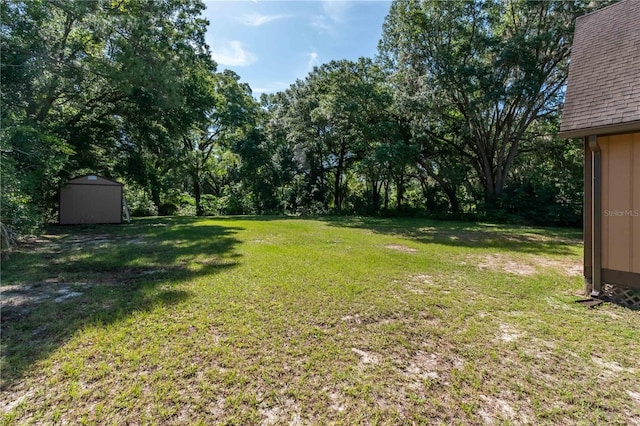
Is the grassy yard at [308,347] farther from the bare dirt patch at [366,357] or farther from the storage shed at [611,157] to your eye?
the storage shed at [611,157]

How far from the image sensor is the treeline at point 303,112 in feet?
26.1

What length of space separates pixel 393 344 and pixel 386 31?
15.4 meters

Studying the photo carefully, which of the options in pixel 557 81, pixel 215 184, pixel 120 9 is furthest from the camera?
pixel 215 184

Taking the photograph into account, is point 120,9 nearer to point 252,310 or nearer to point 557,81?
point 252,310

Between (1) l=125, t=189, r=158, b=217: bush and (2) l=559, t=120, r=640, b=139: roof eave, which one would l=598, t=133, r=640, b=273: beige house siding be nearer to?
(2) l=559, t=120, r=640, b=139: roof eave

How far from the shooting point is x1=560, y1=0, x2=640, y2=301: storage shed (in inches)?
142

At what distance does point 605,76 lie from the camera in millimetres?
4156

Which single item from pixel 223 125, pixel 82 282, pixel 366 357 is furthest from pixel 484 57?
pixel 82 282

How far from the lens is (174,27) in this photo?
34.4 ft

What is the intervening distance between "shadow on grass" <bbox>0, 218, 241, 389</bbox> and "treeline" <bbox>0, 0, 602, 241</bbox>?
69.0 inches

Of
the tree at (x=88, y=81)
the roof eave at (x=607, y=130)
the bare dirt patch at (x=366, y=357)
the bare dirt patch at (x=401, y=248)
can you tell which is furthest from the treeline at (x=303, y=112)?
the roof eave at (x=607, y=130)

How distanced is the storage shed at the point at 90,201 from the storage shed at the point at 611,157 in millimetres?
13641

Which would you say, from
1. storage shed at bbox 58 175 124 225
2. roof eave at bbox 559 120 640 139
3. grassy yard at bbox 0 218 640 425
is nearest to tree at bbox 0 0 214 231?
storage shed at bbox 58 175 124 225

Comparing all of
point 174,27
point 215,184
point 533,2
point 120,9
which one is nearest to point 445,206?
point 533,2
